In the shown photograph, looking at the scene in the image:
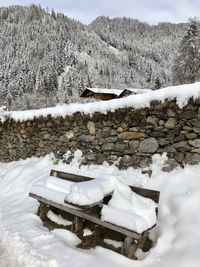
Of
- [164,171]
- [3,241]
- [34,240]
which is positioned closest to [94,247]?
[34,240]

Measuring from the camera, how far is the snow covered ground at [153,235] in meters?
3.62

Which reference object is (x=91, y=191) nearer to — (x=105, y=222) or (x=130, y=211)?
(x=105, y=222)

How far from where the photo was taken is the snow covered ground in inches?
143

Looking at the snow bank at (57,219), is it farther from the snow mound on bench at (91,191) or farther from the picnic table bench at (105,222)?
the snow mound on bench at (91,191)

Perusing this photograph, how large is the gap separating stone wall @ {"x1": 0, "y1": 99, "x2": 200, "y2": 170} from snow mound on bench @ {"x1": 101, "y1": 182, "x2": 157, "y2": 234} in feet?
4.02

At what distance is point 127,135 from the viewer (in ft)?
19.0

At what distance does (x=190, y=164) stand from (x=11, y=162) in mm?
5942

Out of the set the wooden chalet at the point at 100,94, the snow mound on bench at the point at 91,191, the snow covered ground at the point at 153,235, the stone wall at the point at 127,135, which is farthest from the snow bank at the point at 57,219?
the wooden chalet at the point at 100,94

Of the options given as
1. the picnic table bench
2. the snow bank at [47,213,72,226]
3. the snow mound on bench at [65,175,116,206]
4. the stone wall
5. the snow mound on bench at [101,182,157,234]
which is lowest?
the snow bank at [47,213,72,226]

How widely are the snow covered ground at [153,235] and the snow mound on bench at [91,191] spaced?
612 mm

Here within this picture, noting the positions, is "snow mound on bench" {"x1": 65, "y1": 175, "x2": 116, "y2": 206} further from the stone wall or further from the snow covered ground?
the stone wall

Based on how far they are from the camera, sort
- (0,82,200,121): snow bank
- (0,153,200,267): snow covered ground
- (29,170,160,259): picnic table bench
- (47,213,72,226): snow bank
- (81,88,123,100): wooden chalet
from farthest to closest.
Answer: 1. (81,88,123,100): wooden chalet
2. (0,82,200,121): snow bank
3. (47,213,72,226): snow bank
4. (29,170,160,259): picnic table bench
5. (0,153,200,267): snow covered ground

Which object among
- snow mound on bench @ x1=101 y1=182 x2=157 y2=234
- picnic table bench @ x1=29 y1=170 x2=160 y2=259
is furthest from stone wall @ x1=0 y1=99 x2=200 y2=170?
snow mound on bench @ x1=101 y1=182 x2=157 y2=234

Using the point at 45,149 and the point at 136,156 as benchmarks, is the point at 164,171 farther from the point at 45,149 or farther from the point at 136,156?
the point at 45,149
